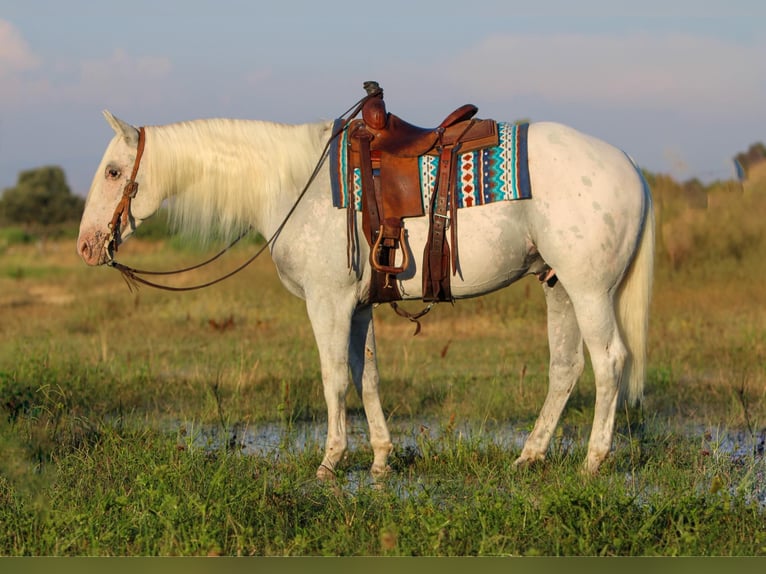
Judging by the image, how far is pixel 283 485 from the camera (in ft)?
Answer: 15.6

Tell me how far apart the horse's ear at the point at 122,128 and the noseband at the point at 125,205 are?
0.05 m

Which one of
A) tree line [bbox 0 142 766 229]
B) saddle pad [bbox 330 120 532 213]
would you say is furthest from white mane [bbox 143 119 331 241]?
tree line [bbox 0 142 766 229]

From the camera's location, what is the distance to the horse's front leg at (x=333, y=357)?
5.62 meters

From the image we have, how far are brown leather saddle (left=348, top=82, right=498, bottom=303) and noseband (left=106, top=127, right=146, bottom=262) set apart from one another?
125 cm

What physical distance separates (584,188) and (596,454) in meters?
1.52

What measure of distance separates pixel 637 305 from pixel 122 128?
3.20 metres

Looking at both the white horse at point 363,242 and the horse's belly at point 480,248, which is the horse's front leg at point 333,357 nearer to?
the white horse at point 363,242

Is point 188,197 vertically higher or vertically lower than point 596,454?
higher

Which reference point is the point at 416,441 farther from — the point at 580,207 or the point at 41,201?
the point at 41,201

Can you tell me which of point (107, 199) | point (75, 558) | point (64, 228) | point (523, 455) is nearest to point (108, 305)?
point (107, 199)

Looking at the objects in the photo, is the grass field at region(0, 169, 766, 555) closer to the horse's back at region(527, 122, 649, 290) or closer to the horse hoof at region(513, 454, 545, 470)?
the horse hoof at region(513, 454, 545, 470)

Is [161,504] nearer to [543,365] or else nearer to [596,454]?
[596,454]

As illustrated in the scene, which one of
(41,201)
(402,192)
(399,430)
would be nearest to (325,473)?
(399,430)

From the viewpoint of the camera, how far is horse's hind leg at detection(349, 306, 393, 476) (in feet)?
19.2
